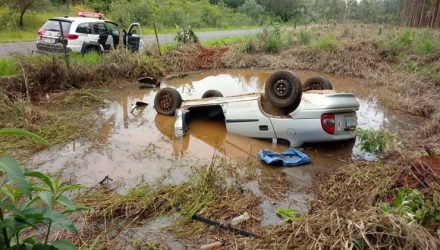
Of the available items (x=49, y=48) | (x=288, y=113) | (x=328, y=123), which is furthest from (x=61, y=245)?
(x=49, y=48)

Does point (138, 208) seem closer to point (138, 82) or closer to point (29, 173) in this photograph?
point (29, 173)

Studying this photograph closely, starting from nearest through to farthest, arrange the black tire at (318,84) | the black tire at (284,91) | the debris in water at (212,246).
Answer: the debris in water at (212,246)
the black tire at (284,91)
the black tire at (318,84)

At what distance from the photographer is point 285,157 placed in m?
6.05

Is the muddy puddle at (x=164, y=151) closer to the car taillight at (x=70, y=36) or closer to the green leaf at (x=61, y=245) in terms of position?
the green leaf at (x=61, y=245)

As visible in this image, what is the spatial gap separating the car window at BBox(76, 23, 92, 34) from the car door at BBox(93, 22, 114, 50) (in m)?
0.27

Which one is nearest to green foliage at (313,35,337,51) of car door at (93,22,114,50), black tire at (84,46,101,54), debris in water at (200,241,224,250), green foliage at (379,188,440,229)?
car door at (93,22,114,50)

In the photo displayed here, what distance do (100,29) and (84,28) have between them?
0.87 metres

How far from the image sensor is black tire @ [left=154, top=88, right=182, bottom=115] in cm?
841

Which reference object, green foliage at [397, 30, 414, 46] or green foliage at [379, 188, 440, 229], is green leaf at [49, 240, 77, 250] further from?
green foliage at [397, 30, 414, 46]

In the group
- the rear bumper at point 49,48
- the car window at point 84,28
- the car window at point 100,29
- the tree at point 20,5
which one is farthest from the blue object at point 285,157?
the tree at point 20,5

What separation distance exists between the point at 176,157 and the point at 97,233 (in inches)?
98.5

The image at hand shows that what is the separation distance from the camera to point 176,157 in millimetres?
6332

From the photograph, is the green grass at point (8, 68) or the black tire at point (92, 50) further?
the black tire at point (92, 50)

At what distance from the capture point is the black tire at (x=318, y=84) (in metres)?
7.79
